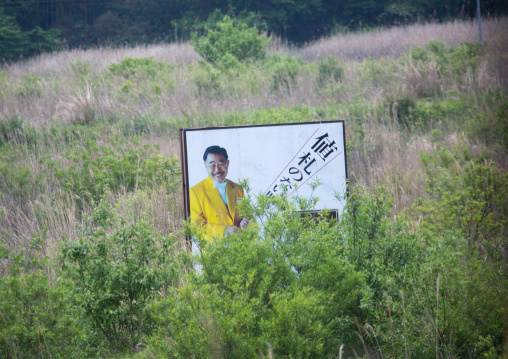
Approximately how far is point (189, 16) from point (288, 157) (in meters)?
21.0

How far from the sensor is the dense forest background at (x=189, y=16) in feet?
71.1

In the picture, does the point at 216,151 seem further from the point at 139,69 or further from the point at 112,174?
the point at 139,69

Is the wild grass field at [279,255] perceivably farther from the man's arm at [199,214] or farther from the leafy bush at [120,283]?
the man's arm at [199,214]

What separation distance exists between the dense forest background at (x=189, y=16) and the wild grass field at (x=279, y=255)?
15440 millimetres

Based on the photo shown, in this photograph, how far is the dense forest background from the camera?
21.7 m

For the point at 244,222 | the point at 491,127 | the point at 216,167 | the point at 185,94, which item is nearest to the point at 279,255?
the point at 244,222

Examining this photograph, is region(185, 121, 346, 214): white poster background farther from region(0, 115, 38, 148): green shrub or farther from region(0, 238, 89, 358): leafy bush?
region(0, 115, 38, 148): green shrub

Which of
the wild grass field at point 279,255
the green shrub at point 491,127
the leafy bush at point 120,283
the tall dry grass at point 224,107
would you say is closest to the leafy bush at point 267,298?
the wild grass field at point 279,255

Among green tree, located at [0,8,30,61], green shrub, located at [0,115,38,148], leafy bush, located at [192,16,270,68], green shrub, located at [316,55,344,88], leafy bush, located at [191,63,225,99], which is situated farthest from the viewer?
green tree, located at [0,8,30,61]

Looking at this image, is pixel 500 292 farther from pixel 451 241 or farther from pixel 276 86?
pixel 276 86

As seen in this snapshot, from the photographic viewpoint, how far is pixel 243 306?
7.27ft

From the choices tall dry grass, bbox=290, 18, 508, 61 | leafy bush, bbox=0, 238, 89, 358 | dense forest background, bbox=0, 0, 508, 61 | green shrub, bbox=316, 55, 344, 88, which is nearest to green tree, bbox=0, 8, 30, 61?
dense forest background, bbox=0, 0, 508, 61

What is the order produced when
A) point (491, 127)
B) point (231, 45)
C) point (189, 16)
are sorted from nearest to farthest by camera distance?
point (491, 127) < point (231, 45) < point (189, 16)

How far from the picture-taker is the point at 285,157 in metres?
3.58
